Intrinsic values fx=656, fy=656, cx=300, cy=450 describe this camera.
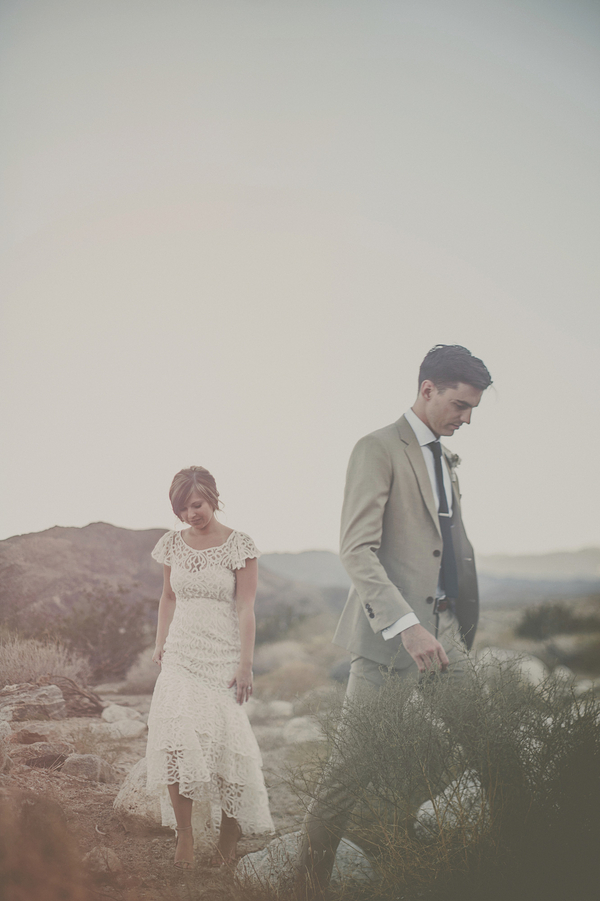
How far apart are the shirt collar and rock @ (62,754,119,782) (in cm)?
280

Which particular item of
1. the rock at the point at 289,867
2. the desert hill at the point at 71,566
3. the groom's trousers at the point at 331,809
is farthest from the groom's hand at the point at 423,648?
the desert hill at the point at 71,566

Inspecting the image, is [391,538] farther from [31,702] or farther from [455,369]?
[31,702]

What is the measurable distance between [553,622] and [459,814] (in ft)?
38.2

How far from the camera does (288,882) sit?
2439 millimetres

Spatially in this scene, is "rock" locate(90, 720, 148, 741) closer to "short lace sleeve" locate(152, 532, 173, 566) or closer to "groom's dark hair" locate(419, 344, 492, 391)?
"short lace sleeve" locate(152, 532, 173, 566)

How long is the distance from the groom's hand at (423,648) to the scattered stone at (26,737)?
2778 millimetres

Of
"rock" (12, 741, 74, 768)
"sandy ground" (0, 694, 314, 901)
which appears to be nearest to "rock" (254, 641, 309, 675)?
"sandy ground" (0, 694, 314, 901)

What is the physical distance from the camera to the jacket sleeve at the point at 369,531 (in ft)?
7.92

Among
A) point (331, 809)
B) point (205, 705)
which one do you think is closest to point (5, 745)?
point (205, 705)

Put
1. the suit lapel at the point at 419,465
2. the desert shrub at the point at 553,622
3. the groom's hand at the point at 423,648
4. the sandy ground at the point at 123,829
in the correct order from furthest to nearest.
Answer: the desert shrub at the point at 553,622, the suit lapel at the point at 419,465, the sandy ground at the point at 123,829, the groom's hand at the point at 423,648

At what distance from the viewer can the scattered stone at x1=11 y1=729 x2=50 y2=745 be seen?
3.91 meters

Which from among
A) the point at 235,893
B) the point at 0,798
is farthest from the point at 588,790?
the point at 0,798

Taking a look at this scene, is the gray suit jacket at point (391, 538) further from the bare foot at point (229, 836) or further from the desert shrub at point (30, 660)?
the desert shrub at point (30, 660)

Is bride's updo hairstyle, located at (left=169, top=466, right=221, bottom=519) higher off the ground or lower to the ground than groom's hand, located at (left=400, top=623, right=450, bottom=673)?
higher
